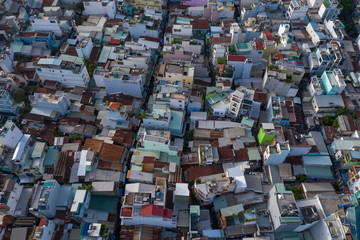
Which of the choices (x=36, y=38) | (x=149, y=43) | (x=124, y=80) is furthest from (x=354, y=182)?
(x=36, y=38)

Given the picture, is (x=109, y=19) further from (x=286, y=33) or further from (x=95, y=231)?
(x=95, y=231)

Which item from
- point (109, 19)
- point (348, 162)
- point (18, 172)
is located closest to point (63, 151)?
point (18, 172)

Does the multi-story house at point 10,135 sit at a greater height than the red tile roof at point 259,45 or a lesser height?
lesser

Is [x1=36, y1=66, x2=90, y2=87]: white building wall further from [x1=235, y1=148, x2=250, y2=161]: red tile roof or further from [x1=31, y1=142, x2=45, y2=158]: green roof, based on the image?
[x1=235, y1=148, x2=250, y2=161]: red tile roof

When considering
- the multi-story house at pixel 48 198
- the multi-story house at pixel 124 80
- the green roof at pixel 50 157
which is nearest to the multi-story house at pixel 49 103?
the multi-story house at pixel 124 80

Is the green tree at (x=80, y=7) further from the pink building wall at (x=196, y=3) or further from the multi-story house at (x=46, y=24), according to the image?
the pink building wall at (x=196, y=3)
